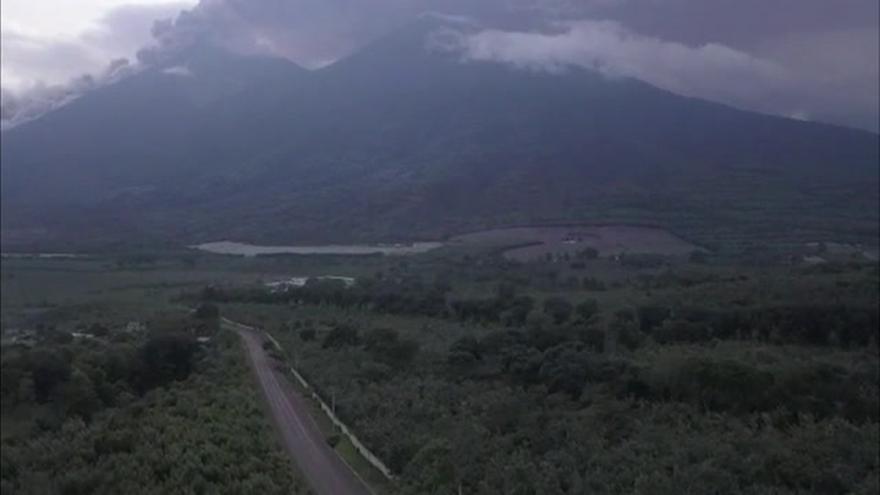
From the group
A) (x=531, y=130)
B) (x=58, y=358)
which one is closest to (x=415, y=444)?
(x=58, y=358)

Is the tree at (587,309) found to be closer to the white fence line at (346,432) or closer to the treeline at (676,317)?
the treeline at (676,317)

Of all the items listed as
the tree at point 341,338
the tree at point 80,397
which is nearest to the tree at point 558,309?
the tree at point 341,338

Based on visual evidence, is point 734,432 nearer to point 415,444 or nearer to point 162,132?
point 415,444

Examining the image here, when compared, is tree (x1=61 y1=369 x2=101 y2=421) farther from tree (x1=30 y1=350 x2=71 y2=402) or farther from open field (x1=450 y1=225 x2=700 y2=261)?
open field (x1=450 y1=225 x2=700 y2=261)

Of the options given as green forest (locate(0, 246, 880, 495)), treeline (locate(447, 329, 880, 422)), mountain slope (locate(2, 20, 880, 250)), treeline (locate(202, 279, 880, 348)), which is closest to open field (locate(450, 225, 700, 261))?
mountain slope (locate(2, 20, 880, 250))

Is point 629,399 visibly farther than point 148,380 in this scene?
No

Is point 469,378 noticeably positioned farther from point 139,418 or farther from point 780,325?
point 780,325

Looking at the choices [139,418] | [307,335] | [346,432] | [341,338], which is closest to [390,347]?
[341,338]
